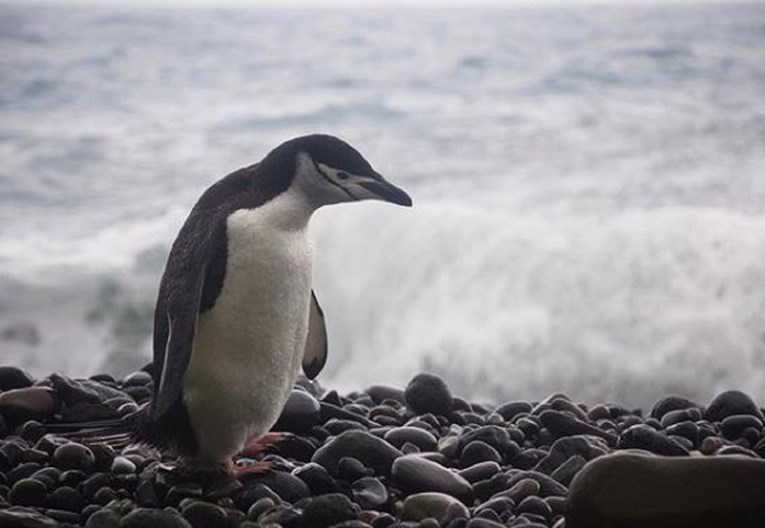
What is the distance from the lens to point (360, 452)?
2797 mm

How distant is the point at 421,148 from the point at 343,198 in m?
8.36

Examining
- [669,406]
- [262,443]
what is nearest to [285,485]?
[262,443]

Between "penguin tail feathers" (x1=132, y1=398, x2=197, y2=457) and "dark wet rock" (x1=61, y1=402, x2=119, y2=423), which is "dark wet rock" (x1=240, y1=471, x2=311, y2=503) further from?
"dark wet rock" (x1=61, y1=402, x2=119, y2=423)

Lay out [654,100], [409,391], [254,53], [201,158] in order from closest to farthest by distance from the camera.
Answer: [409,391], [201,158], [654,100], [254,53]

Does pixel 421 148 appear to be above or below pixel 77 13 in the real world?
below

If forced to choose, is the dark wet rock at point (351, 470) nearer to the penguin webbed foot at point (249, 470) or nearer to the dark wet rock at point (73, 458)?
the penguin webbed foot at point (249, 470)

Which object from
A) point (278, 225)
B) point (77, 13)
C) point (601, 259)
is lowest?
point (601, 259)

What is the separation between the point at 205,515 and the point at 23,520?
36 cm

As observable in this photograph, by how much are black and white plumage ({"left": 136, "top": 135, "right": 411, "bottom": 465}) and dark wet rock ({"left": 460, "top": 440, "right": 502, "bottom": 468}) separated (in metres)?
0.53

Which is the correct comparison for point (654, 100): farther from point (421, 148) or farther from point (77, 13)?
point (77, 13)

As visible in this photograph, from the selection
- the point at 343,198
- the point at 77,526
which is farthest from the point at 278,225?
the point at 77,526

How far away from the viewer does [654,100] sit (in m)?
12.7

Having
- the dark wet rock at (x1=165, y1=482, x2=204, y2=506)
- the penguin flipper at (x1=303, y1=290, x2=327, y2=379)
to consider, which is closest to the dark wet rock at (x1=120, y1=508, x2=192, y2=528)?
the dark wet rock at (x1=165, y1=482, x2=204, y2=506)

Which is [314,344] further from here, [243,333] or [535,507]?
[535,507]
